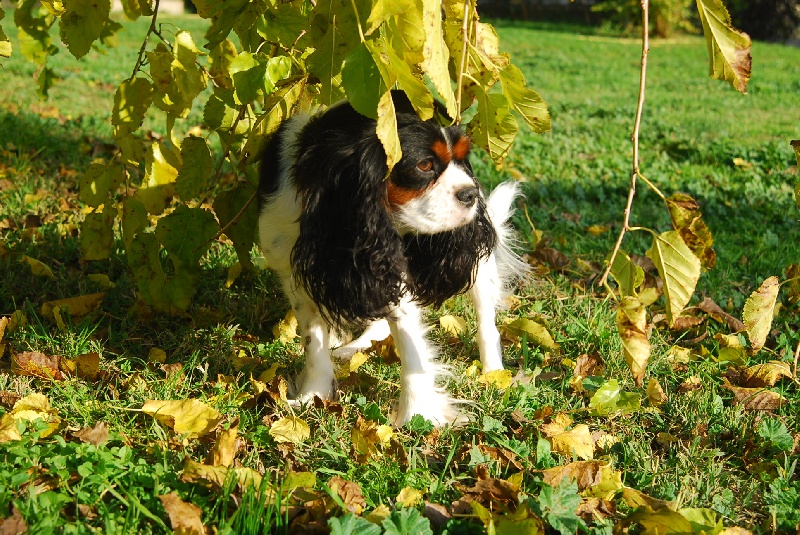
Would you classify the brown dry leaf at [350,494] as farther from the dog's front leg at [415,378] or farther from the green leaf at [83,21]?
the green leaf at [83,21]

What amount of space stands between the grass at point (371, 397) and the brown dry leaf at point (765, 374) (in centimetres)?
4

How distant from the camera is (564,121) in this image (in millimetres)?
7504

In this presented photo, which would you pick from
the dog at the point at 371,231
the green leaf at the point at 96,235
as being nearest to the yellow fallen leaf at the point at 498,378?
the dog at the point at 371,231

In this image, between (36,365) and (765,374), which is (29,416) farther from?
(765,374)

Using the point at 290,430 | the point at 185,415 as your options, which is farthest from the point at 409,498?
the point at 185,415

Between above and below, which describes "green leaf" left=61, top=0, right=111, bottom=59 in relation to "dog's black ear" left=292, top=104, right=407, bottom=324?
above

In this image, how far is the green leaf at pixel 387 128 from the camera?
146 cm

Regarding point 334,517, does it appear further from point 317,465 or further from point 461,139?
point 461,139

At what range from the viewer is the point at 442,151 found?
7.45 ft

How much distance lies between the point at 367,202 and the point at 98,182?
1.14 meters

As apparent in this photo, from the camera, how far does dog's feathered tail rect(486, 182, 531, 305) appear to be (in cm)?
317

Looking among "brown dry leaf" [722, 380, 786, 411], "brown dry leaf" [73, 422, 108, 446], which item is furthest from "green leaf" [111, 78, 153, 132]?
"brown dry leaf" [722, 380, 786, 411]

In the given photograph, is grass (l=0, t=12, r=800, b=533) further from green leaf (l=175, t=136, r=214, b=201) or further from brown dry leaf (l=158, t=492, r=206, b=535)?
green leaf (l=175, t=136, r=214, b=201)

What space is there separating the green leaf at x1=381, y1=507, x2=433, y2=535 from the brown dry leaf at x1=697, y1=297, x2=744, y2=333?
194 cm
